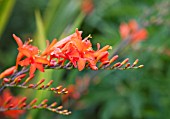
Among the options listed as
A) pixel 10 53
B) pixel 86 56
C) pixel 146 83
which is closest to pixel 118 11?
pixel 146 83

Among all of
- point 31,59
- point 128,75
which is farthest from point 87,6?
point 31,59

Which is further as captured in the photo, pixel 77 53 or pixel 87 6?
pixel 87 6

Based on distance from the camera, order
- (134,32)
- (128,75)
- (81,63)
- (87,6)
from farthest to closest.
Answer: (87,6), (128,75), (134,32), (81,63)

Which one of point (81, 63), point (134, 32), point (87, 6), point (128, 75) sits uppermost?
point (87, 6)

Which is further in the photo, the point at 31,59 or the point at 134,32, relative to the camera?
the point at 134,32

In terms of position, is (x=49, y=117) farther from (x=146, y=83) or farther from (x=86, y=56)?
(x=86, y=56)

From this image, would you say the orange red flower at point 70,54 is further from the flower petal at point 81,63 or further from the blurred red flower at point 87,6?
the blurred red flower at point 87,6

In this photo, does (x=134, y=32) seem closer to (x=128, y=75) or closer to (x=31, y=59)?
(x=128, y=75)

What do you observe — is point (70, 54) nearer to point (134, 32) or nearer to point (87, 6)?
point (134, 32)

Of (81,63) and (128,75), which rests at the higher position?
(128,75)

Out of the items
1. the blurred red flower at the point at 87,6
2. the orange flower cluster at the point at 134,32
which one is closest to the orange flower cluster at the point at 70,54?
the orange flower cluster at the point at 134,32

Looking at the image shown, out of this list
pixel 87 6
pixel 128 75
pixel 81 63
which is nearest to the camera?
pixel 81 63
